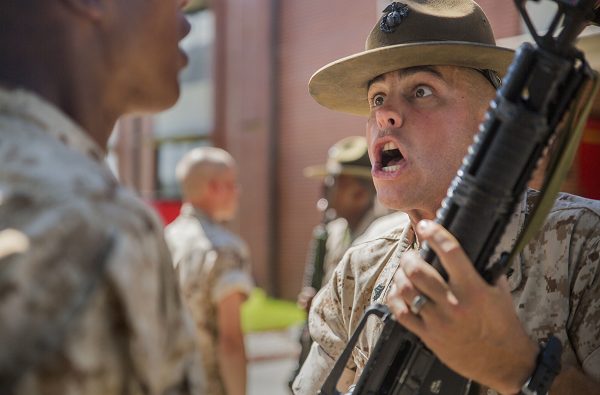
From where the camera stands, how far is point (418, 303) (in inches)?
45.5

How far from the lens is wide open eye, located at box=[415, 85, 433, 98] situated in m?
1.80

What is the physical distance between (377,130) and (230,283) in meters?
1.86

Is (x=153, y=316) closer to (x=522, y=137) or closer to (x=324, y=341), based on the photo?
(x=522, y=137)

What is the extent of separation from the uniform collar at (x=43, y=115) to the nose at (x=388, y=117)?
0.99 metres

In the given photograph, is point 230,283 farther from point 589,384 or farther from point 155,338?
point 155,338

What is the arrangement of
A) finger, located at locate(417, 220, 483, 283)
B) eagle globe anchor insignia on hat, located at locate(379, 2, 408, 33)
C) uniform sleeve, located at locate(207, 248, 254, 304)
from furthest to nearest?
uniform sleeve, located at locate(207, 248, 254, 304) → eagle globe anchor insignia on hat, located at locate(379, 2, 408, 33) → finger, located at locate(417, 220, 483, 283)

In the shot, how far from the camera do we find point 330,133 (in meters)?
10.6

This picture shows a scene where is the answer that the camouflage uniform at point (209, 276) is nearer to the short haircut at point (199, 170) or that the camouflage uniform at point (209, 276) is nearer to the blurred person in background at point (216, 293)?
the blurred person in background at point (216, 293)

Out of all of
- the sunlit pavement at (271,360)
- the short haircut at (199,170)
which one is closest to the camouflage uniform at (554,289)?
the short haircut at (199,170)

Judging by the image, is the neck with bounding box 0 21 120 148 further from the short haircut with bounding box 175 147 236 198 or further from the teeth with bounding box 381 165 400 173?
the short haircut with bounding box 175 147 236 198

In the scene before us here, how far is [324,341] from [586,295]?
741mm

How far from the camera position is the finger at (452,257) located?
1121 millimetres

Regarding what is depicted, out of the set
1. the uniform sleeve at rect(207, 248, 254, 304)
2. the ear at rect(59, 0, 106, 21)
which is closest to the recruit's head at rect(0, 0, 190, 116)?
the ear at rect(59, 0, 106, 21)

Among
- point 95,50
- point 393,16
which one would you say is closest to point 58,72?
point 95,50
